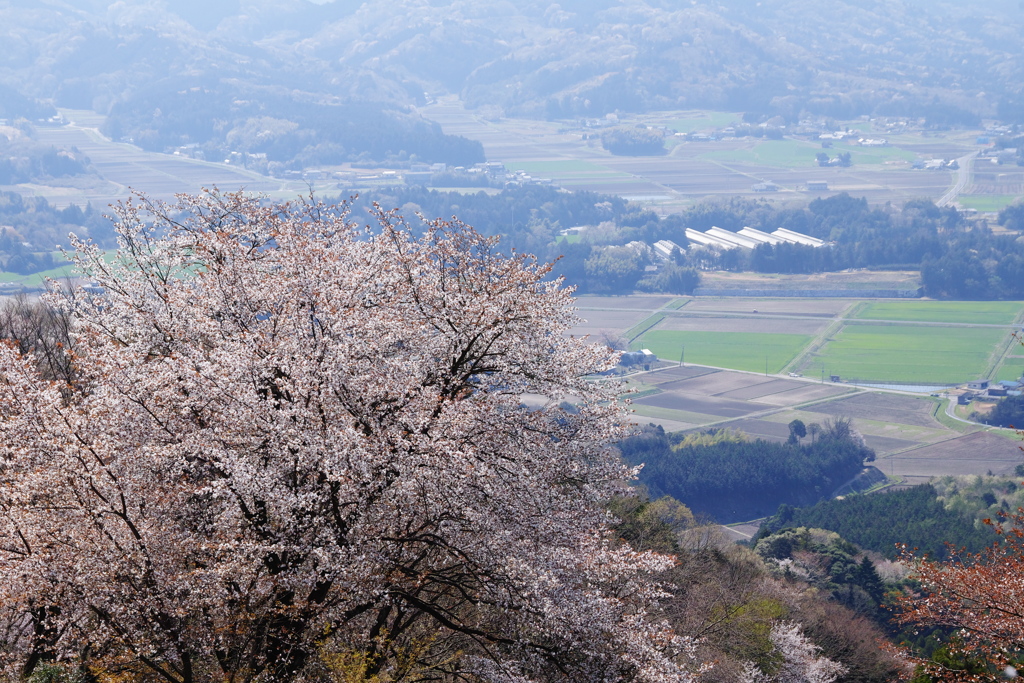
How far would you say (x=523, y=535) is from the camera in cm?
1912

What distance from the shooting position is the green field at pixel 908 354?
156875 mm

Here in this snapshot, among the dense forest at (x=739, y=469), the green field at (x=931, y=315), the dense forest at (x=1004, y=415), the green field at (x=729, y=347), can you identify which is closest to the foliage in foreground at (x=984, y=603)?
the dense forest at (x=739, y=469)

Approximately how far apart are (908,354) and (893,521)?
81.4m

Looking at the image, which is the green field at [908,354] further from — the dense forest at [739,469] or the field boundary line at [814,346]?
the dense forest at [739,469]

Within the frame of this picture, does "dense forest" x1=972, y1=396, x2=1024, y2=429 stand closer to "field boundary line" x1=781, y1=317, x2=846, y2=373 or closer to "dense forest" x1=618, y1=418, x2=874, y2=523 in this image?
"dense forest" x1=618, y1=418, x2=874, y2=523

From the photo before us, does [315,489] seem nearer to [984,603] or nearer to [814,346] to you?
[984,603]

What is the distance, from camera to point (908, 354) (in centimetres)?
16788

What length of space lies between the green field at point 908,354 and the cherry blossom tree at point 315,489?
143090 mm

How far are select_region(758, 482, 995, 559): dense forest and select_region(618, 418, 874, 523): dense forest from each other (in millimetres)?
7939

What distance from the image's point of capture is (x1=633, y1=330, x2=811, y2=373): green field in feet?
536

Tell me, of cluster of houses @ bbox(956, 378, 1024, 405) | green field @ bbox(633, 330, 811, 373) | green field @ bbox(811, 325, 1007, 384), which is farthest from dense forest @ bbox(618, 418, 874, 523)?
green field @ bbox(633, 330, 811, 373)

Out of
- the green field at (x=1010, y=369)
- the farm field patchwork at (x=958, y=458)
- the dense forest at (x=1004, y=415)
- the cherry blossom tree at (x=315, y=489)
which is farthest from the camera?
the green field at (x=1010, y=369)

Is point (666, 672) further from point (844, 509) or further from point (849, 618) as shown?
point (844, 509)

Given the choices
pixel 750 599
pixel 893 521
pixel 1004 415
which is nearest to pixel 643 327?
pixel 1004 415
